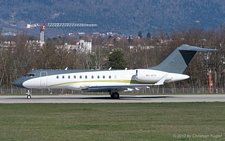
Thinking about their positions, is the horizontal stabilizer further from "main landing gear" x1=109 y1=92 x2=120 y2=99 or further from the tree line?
the tree line

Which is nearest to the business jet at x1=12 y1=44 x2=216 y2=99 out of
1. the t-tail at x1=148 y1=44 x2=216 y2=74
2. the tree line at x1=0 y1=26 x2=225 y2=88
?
the t-tail at x1=148 y1=44 x2=216 y2=74

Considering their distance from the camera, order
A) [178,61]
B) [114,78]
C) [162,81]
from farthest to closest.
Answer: [178,61], [114,78], [162,81]

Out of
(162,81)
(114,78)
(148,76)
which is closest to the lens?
(162,81)

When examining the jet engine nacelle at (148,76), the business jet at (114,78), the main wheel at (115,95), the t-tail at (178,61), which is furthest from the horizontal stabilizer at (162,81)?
the main wheel at (115,95)

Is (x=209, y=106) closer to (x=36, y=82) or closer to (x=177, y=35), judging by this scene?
(x=36, y=82)

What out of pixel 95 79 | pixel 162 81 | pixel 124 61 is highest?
pixel 124 61

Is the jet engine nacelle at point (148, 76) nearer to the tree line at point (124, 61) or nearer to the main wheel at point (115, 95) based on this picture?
the main wheel at point (115, 95)

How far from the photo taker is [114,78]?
44656 millimetres

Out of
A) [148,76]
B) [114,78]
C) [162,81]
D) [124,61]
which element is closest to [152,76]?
[148,76]

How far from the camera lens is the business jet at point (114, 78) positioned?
44.0 metres

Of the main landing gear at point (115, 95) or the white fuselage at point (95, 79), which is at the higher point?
the white fuselage at point (95, 79)

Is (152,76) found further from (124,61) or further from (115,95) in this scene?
(124,61)

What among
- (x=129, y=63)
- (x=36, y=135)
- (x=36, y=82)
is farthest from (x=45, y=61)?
(x=36, y=135)

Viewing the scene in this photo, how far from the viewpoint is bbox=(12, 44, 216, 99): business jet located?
144ft
